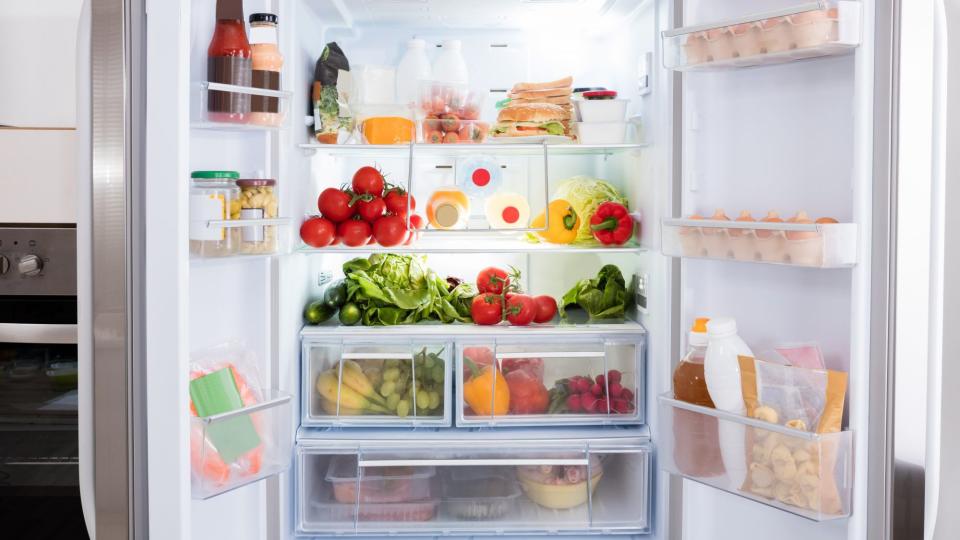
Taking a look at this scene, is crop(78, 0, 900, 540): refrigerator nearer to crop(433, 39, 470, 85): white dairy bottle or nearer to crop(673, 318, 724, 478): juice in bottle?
crop(673, 318, 724, 478): juice in bottle

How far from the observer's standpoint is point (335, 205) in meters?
2.45

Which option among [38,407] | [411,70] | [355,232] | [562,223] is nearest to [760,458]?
[562,223]

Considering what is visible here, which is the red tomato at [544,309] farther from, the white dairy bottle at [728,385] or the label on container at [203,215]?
the label on container at [203,215]

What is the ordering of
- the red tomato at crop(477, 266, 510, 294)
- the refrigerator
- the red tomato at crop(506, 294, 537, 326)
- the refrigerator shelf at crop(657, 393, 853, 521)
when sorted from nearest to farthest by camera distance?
the refrigerator < the refrigerator shelf at crop(657, 393, 853, 521) < the red tomato at crop(506, 294, 537, 326) < the red tomato at crop(477, 266, 510, 294)

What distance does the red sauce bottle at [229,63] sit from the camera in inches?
70.6

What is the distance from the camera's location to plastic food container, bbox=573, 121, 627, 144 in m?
2.44

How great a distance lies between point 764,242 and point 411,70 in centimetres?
129

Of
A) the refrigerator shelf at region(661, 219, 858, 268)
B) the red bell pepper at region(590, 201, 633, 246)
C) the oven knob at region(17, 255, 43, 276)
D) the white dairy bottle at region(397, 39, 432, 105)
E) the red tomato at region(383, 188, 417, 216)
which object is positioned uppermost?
the white dairy bottle at region(397, 39, 432, 105)

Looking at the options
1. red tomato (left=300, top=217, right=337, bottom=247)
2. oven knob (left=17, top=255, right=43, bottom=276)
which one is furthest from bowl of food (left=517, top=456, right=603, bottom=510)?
oven knob (left=17, top=255, right=43, bottom=276)

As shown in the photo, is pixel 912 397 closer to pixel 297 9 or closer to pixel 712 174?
pixel 712 174

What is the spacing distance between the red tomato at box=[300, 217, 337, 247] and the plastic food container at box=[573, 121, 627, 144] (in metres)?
0.77

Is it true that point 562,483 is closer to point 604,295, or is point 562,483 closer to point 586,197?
point 604,295

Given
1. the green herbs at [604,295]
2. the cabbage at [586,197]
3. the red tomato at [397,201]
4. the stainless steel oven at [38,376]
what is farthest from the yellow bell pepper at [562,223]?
the stainless steel oven at [38,376]

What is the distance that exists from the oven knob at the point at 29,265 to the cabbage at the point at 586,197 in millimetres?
1479
